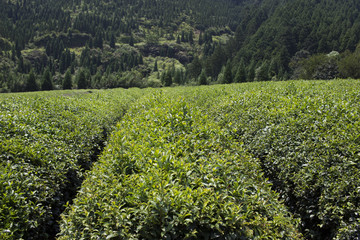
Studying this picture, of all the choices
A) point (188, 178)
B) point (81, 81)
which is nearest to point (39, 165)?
point (188, 178)

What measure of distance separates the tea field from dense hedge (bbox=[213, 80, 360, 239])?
29 mm

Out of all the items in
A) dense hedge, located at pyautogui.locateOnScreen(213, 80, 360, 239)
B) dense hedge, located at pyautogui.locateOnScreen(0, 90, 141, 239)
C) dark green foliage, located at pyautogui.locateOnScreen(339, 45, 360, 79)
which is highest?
dense hedge, located at pyautogui.locateOnScreen(213, 80, 360, 239)

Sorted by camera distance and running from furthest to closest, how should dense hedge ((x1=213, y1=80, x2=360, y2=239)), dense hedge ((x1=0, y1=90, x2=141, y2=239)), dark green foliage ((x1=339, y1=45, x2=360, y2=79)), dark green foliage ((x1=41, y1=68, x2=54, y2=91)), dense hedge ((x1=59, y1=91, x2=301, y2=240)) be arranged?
dark green foliage ((x1=41, y1=68, x2=54, y2=91)) < dark green foliage ((x1=339, y1=45, x2=360, y2=79)) < dense hedge ((x1=213, y1=80, x2=360, y2=239)) < dense hedge ((x1=0, y1=90, x2=141, y2=239)) < dense hedge ((x1=59, y1=91, x2=301, y2=240))

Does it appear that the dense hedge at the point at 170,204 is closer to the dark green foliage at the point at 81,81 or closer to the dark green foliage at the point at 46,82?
the dark green foliage at the point at 81,81

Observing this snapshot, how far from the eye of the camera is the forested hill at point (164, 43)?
2719 inches

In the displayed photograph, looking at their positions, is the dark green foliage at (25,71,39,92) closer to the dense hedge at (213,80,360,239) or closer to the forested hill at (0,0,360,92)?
the forested hill at (0,0,360,92)

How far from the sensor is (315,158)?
5461 mm

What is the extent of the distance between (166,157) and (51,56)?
475 feet

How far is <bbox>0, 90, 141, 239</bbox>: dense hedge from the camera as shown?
4.30 meters

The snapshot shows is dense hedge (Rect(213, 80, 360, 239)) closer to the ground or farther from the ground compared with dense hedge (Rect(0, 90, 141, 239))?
farther from the ground

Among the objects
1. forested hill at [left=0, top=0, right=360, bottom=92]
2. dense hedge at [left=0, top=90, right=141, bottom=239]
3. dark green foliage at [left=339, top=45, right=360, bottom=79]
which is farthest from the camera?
forested hill at [left=0, top=0, right=360, bottom=92]

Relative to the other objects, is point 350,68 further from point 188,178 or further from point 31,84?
point 31,84

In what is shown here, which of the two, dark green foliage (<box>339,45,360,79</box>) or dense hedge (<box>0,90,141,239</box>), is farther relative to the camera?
dark green foliage (<box>339,45,360,79</box>)

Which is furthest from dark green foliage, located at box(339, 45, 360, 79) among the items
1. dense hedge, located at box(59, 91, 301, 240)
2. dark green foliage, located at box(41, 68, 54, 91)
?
dark green foliage, located at box(41, 68, 54, 91)
